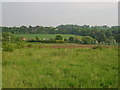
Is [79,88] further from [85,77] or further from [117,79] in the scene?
[117,79]

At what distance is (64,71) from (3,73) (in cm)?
177

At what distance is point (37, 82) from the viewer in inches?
138

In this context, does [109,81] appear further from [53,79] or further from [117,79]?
[53,79]

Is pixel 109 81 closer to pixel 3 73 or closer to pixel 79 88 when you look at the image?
pixel 79 88

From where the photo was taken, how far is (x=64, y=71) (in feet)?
14.5

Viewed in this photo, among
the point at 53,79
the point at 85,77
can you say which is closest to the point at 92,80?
the point at 85,77

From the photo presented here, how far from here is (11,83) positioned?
136 inches

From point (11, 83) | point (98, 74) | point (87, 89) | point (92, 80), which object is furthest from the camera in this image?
point (98, 74)

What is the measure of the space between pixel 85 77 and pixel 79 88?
63cm

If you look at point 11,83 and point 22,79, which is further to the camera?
point 22,79

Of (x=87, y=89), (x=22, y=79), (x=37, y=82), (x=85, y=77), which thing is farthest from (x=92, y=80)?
(x=22, y=79)

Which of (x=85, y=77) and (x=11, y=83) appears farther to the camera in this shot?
(x=85, y=77)

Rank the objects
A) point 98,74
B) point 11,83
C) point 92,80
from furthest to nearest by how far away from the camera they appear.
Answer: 1. point 98,74
2. point 92,80
3. point 11,83

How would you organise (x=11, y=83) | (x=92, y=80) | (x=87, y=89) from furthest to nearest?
(x=92, y=80) → (x=11, y=83) → (x=87, y=89)
